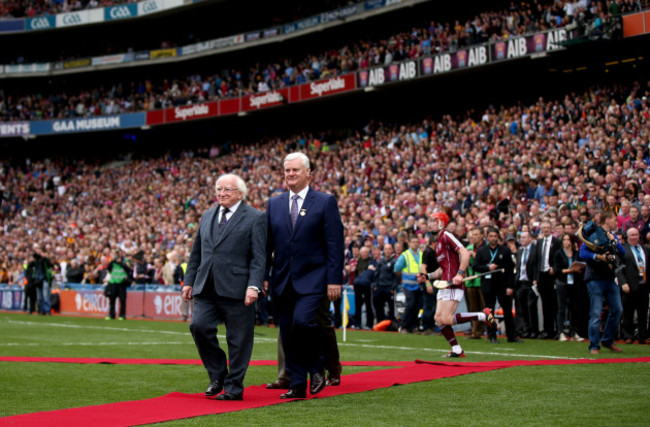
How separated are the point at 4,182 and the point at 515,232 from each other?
3887cm

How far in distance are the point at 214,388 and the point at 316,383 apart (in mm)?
986

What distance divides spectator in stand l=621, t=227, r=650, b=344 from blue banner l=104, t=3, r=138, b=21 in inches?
1484

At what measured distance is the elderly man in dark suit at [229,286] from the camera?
7.46 meters

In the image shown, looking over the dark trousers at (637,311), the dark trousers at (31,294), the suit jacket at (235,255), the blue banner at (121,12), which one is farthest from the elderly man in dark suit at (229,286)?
the blue banner at (121,12)

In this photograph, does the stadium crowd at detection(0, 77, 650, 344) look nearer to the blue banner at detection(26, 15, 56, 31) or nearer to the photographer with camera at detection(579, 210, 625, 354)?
the photographer with camera at detection(579, 210, 625, 354)

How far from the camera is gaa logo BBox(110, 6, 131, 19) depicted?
46237mm

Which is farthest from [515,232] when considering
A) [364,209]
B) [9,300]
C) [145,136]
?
Answer: [145,136]

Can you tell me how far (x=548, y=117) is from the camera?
25531 millimetres

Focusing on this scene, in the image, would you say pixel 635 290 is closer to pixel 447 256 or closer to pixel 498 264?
pixel 498 264

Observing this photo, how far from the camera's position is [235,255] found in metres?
7.59

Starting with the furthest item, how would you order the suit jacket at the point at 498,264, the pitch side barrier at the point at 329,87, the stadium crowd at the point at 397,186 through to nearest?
the pitch side barrier at the point at 329,87, the stadium crowd at the point at 397,186, the suit jacket at the point at 498,264

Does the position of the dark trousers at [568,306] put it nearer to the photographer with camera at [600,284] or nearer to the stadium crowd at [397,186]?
the stadium crowd at [397,186]

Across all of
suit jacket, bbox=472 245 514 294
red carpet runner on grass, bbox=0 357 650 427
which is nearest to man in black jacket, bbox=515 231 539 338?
suit jacket, bbox=472 245 514 294

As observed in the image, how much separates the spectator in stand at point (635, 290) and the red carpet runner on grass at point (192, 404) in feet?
16.7
